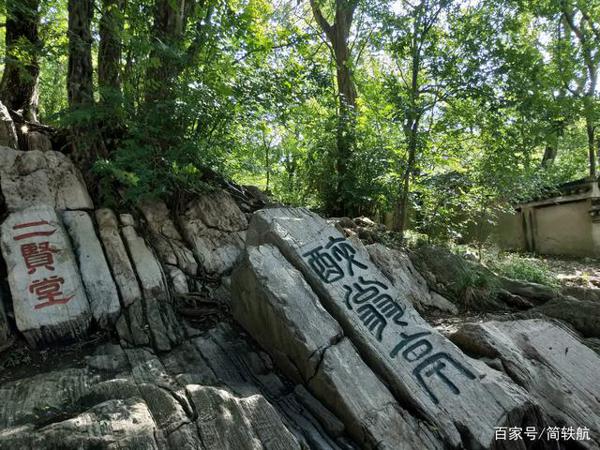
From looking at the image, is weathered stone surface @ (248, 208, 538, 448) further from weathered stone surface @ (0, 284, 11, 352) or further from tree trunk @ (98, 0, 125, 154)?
tree trunk @ (98, 0, 125, 154)

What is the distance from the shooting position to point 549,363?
4039 mm

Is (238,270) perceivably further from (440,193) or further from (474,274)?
(440,193)

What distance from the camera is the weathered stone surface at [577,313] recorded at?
193 inches

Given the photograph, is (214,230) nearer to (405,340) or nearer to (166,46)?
Answer: (166,46)

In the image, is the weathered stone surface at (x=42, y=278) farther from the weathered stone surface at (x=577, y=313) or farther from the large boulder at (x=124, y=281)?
the weathered stone surface at (x=577, y=313)

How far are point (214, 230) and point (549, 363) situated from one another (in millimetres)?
4462

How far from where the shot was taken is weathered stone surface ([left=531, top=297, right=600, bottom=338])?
491 cm

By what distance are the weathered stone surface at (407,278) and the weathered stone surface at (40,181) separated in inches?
167

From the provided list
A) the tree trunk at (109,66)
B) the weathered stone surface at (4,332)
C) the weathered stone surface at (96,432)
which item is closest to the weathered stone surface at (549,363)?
the weathered stone surface at (96,432)

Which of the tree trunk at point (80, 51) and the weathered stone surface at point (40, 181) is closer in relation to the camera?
the weathered stone surface at point (40, 181)

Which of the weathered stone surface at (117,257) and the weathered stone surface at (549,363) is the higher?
the weathered stone surface at (117,257)

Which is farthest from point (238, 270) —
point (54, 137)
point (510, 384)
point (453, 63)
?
point (453, 63)

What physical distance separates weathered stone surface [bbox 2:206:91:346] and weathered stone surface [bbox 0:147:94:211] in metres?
0.35

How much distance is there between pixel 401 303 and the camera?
4012 mm
